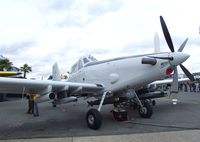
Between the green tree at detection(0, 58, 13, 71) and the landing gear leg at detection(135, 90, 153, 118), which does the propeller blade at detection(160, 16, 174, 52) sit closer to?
the landing gear leg at detection(135, 90, 153, 118)

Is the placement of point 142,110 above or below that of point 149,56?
below

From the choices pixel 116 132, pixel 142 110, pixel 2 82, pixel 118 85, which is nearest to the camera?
pixel 116 132

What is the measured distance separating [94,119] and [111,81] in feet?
5.76

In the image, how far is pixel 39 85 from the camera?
1020 centimetres

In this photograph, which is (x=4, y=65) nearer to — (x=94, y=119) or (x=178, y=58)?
(x=94, y=119)

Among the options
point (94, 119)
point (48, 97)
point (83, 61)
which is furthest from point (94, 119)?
point (83, 61)

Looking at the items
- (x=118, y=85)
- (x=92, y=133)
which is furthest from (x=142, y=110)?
(x=92, y=133)

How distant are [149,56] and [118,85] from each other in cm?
160

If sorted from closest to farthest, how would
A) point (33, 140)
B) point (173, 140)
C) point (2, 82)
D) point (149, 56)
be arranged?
point (173, 140), point (33, 140), point (2, 82), point (149, 56)

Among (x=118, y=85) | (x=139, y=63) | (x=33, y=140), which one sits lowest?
(x=33, y=140)

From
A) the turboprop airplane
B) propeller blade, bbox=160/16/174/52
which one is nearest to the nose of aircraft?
the turboprop airplane

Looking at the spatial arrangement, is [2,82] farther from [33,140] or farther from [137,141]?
[137,141]

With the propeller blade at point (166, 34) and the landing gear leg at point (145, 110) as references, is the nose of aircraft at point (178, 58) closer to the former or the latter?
the propeller blade at point (166, 34)

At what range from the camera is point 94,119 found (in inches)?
381
